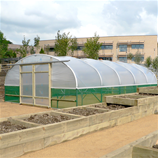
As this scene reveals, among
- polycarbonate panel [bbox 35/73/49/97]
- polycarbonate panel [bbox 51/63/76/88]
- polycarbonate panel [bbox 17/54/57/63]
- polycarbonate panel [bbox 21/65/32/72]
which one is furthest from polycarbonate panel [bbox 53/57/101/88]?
polycarbonate panel [bbox 21/65/32/72]

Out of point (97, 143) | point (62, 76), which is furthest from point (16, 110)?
point (97, 143)

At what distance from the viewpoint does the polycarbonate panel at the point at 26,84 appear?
13883 millimetres

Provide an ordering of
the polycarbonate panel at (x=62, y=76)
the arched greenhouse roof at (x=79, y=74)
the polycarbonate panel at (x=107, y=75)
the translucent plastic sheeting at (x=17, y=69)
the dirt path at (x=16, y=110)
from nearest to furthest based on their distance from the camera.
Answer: the dirt path at (x=16, y=110) → the polycarbonate panel at (x=62, y=76) → the arched greenhouse roof at (x=79, y=74) → the translucent plastic sheeting at (x=17, y=69) → the polycarbonate panel at (x=107, y=75)

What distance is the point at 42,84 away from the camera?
13.1 m

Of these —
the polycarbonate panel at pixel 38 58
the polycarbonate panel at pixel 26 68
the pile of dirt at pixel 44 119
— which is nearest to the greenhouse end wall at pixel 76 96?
the polycarbonate panel at pixel 38 58

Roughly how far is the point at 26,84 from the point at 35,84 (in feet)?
3.34

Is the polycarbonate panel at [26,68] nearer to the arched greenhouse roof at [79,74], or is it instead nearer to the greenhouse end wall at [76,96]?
the arched greenhouse roof at [79,74]

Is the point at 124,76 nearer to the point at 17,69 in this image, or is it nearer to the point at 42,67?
the point at 42,67

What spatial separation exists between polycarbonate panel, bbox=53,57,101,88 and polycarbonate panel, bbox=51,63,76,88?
29 centimetres

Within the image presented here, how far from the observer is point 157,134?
14.7ft

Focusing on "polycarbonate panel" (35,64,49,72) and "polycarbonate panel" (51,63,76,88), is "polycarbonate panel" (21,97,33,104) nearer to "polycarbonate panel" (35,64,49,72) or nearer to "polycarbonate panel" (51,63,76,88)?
"polycarbonate panel" (35,64,49,72)

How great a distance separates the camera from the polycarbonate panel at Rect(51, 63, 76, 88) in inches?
463

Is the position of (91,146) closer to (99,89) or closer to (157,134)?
(157,134)

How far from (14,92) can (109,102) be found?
7.48 m
